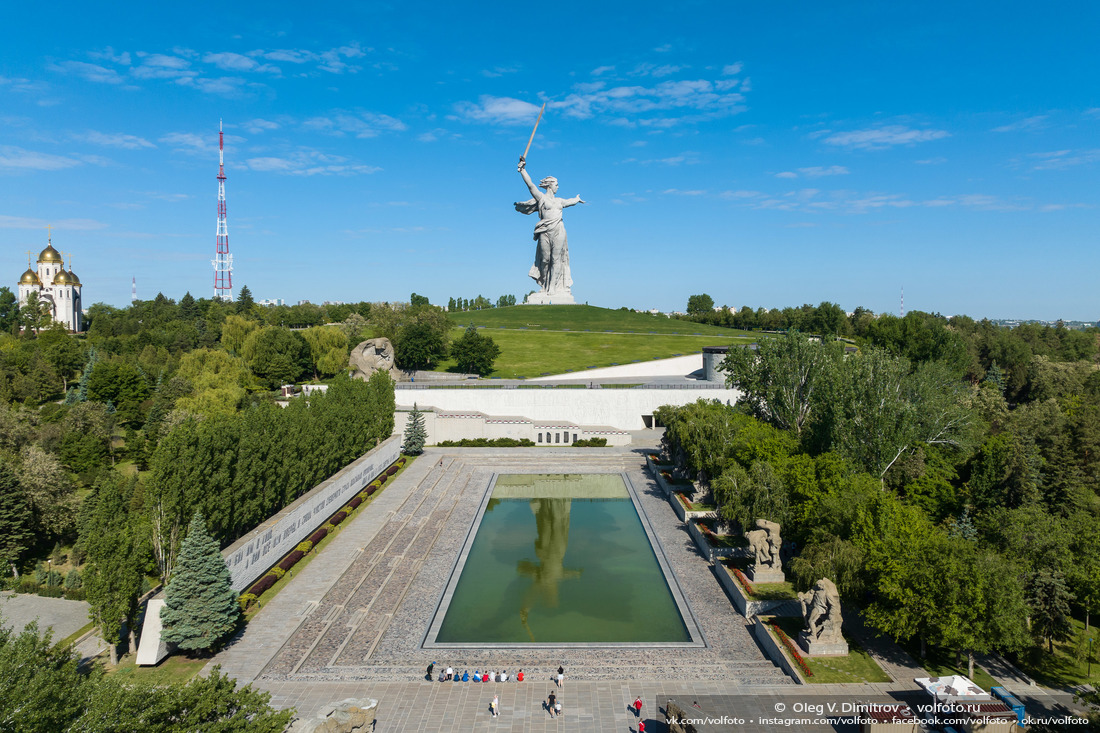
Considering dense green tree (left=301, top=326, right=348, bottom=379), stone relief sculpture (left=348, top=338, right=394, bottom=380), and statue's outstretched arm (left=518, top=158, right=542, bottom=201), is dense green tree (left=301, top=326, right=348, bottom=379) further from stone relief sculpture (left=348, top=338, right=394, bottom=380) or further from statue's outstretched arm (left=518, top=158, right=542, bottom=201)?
statue's outstretched arm (left=518, top=158, right=542, bottom=201)

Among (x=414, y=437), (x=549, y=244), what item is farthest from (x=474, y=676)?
(x=549, y=244)

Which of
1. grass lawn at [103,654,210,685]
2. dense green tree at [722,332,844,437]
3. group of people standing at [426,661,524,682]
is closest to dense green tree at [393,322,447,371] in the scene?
dense green tree at [722,332,844,437]

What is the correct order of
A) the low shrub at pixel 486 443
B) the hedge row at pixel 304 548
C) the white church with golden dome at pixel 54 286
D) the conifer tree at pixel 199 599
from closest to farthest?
1. the conifer tree at pixel 199 599
2. the hedge row at pixel 304 548
3. the low shrub at pixel 486 443
4. the white church with golden dome at pixel 54 286

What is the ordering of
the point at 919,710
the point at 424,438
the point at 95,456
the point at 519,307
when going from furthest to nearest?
the point at 519,307 < the point at 424,438 < the point at 95,456 < the point at 919,710

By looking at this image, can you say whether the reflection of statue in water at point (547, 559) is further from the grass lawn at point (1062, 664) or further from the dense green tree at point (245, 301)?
the dense green tree at point (245, 301)

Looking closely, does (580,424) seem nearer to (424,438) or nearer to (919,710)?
(424,438)

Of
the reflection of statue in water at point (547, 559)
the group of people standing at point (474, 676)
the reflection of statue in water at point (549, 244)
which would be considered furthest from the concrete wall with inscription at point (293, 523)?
the reflection of statue in water at point (549, 244)

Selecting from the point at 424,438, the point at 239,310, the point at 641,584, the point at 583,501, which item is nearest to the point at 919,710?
the point at 641,584
